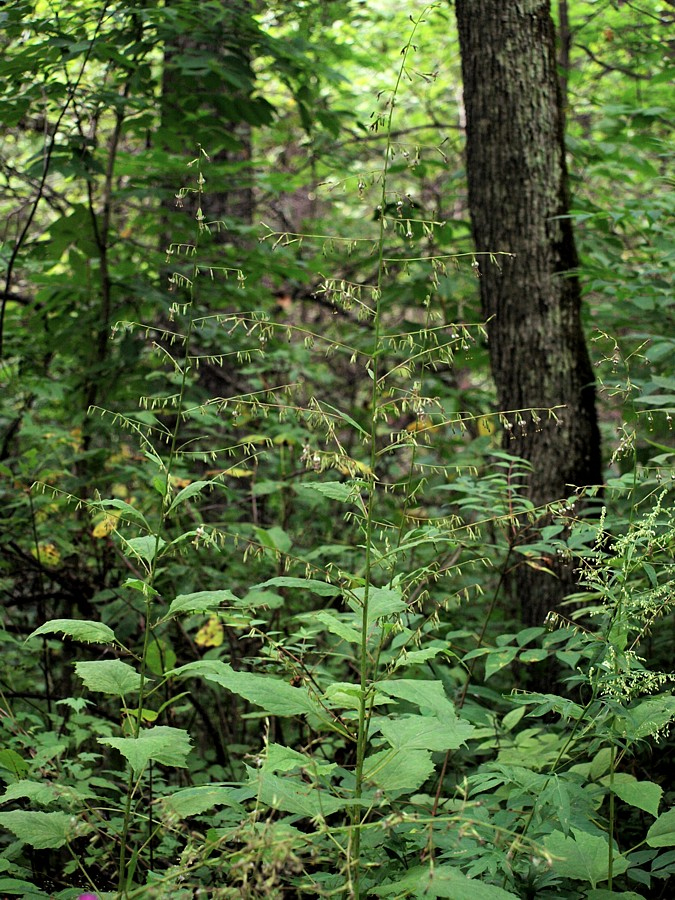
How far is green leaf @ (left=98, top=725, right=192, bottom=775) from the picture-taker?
1494 millimetres

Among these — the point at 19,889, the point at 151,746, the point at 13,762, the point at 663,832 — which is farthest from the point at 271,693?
the point at 663,832

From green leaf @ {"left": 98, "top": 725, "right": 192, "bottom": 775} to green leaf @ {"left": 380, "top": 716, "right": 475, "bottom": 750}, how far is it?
441mm

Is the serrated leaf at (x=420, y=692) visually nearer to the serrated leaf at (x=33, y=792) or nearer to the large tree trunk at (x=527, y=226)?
the serrated leaf at (x=33, y=792)

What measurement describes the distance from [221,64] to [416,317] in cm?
568

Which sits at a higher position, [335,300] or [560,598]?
[335,300]

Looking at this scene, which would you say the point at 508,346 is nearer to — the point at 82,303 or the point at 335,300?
the point at 335,300

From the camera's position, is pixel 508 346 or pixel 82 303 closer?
pixel 508 346

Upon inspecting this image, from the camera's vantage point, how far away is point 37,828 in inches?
65.2

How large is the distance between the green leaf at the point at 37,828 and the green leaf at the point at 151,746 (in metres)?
0.19

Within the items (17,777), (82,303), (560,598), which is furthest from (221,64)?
(17,777)

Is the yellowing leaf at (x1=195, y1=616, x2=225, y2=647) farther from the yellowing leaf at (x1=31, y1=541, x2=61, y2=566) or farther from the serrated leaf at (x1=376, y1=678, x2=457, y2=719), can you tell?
the serrated leaf at (x1=376, y1=678, x2=457, y2=719)

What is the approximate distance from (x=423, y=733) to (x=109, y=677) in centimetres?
73

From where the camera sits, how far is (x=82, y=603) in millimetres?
3348

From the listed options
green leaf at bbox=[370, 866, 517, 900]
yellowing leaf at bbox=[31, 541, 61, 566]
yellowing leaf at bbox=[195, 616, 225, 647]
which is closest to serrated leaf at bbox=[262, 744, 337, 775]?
green leaf at bbox=[370, 866, 517, 900]
